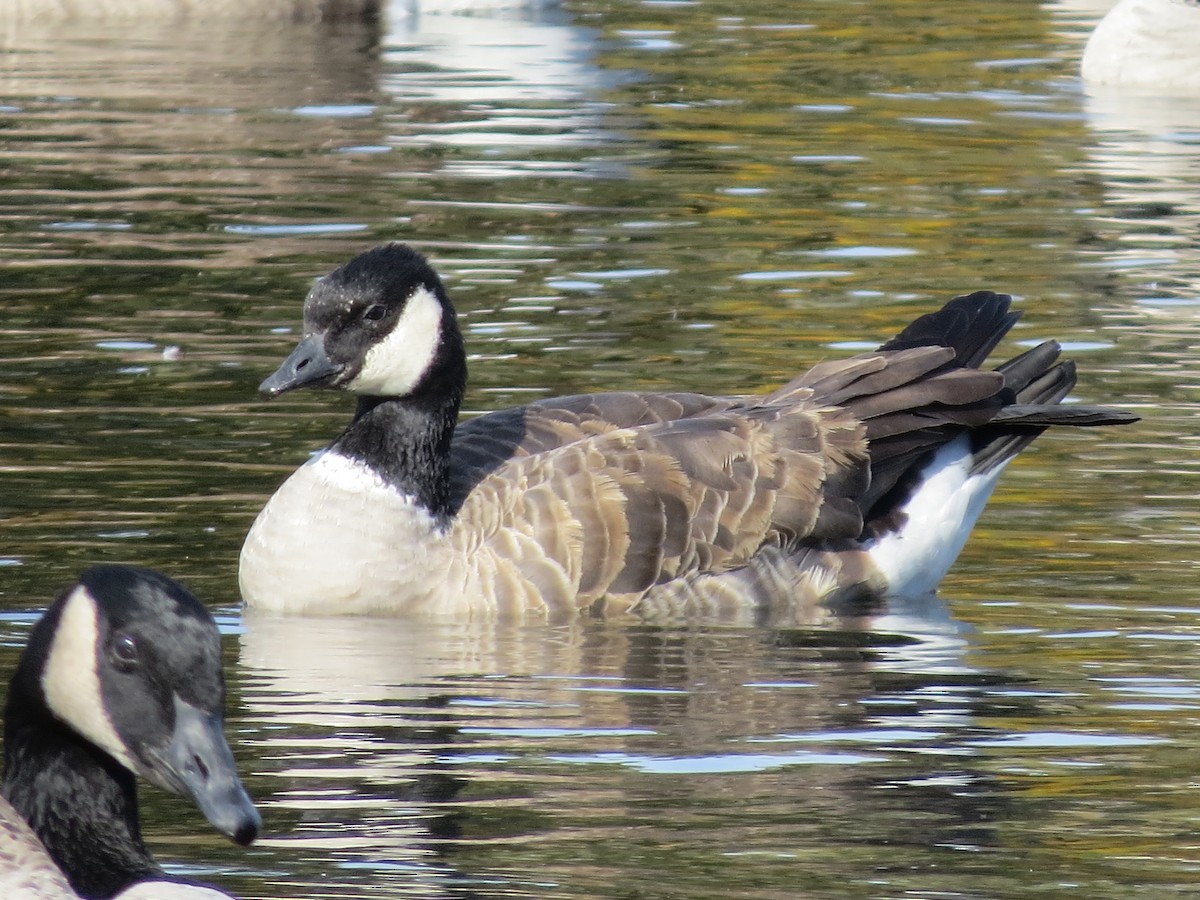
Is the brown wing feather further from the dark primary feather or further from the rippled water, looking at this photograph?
the rippled water

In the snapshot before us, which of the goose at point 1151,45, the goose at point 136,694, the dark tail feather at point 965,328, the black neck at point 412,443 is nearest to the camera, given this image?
the goose at point 136,694

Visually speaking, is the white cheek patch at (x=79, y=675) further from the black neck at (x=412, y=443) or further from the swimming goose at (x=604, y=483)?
the black neck at (x=412, y=443)

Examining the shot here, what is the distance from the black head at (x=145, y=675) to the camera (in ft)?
17.3

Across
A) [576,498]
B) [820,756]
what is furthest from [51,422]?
[820,756]

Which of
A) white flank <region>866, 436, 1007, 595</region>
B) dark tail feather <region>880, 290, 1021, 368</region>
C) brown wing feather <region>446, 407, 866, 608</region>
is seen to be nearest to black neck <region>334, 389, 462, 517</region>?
brown wing feather <region>446, 407, 866, 608</region>

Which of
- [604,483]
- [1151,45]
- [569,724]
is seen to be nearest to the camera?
[569,724]

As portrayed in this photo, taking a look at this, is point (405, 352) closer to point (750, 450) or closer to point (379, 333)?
point (379, 333)

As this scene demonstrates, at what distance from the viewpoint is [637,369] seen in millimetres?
11914

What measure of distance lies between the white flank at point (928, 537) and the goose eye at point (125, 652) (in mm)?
4798

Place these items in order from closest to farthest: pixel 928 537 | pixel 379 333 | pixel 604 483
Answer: pixel 604 483 < pixel 379 333 < pixel 928 537

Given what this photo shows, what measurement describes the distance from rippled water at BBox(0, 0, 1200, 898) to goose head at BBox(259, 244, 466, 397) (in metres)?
0.87

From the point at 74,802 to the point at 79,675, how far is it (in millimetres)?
429

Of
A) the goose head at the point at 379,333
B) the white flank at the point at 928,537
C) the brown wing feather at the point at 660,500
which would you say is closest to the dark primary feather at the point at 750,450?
the brown wing feather at the point at 660,500

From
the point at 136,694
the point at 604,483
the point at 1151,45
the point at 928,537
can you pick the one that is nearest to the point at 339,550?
the point at 604,483
